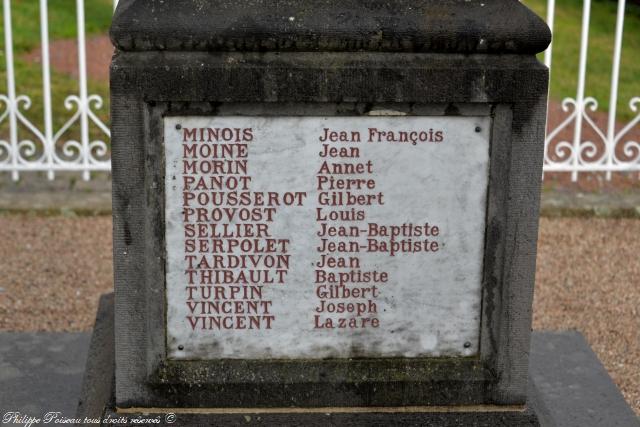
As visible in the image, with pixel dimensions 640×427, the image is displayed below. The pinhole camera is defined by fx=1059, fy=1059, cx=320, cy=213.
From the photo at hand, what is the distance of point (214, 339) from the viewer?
3285 millimetres

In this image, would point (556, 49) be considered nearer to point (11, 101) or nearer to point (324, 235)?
point (11, 101)

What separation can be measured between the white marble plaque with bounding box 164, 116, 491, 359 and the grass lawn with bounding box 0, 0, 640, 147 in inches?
214

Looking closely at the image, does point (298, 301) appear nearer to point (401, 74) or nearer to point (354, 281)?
point (354, 281)

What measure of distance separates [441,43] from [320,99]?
0.39 m

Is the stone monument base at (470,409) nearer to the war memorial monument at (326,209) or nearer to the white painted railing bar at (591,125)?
the war memorial monument at (326,209)

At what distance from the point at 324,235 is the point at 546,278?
3233 mm

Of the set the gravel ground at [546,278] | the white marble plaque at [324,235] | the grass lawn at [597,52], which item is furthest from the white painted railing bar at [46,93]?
the grass lawn at [597,52]

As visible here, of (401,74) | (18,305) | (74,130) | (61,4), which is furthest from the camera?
(61,4)

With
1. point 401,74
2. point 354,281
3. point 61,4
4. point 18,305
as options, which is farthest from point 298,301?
point 61,4

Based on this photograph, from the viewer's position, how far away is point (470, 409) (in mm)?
3320

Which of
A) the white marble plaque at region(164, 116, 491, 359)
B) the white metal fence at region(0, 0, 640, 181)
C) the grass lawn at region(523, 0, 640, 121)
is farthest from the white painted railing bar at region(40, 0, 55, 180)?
the grass lawn at region(523, 0, 640, 121)

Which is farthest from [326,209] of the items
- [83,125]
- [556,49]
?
[556,49]

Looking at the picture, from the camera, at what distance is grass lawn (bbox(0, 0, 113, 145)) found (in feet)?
29.3

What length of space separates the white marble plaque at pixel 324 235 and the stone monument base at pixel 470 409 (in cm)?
18
